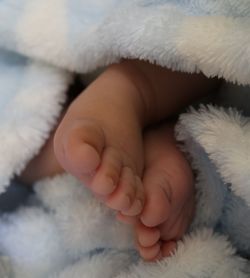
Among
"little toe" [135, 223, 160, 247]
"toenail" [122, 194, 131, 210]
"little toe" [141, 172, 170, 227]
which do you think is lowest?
"little toe" [135, 223, 160, 247]

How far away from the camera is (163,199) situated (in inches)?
A: 22.2

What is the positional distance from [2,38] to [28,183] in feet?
0.60

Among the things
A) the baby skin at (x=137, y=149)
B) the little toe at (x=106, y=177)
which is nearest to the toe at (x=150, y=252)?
the baby skin at (x=137, y=149)

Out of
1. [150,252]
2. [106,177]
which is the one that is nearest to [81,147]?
[106,177]

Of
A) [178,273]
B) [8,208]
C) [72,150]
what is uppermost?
[72,150]

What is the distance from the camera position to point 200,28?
61cm

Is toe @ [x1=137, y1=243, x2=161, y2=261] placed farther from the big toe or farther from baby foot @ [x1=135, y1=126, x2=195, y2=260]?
the big toe

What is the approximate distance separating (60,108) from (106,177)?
0.24 metres

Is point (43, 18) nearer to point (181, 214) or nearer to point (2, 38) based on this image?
point (2, 38)

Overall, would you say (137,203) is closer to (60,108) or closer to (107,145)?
(107,145)

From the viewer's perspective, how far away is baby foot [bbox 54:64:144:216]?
52 centimetres

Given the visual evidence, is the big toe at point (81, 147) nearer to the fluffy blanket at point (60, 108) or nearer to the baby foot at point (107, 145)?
the baby foot at point (107, 145)

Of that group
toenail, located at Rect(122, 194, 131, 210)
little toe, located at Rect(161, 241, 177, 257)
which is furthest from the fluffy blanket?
toenail, located at Rect(122, 194, 131, 210)

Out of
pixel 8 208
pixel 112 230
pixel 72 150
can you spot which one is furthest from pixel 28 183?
pixel 72 150
